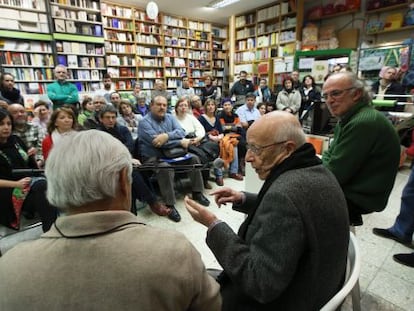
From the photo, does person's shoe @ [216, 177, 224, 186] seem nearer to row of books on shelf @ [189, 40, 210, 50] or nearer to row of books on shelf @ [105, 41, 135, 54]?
row of books on shelf @ [105, 41, 135, 54]

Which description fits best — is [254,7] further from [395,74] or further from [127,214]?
[127,214]

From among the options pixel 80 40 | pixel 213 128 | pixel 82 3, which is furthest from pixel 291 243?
pixel 82 3

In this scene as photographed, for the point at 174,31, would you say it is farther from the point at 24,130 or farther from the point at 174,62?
the point at 24,130

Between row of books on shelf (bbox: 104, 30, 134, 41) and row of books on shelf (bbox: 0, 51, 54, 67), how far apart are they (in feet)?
5.29

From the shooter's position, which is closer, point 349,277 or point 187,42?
point 349,277

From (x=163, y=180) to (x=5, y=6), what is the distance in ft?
16.1

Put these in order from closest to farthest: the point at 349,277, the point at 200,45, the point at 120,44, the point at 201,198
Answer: the point at 349,277 → the point at 201,198 → the point at 120,44 → the point at 200,45

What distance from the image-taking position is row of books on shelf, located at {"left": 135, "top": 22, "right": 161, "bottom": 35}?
7.02m

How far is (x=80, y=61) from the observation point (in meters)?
5.99

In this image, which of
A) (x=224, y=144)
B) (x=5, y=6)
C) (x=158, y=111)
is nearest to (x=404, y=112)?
(x=224, y=144)

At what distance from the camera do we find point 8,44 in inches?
195

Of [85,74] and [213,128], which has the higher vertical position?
[85,74]

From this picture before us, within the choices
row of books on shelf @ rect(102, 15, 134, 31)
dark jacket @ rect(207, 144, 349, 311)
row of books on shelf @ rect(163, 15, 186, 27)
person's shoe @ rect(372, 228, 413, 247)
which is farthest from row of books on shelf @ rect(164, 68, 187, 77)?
dark jacket @ rect(207, 144, 349, 311)

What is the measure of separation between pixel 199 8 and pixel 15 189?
6.92m
